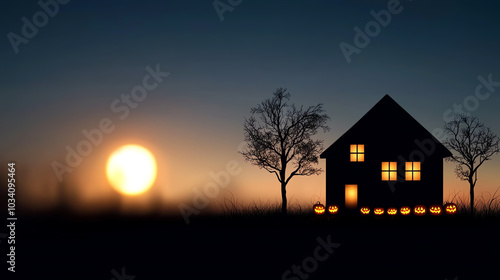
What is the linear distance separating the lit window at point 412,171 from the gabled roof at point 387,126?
1301mm

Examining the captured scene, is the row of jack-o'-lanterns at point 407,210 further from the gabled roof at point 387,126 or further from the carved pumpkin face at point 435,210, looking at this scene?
the gabled roof at point 387,126

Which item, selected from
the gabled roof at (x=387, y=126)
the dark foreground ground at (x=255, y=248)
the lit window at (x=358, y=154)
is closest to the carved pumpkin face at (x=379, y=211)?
the dark foreground ground at (x=255, y=248)

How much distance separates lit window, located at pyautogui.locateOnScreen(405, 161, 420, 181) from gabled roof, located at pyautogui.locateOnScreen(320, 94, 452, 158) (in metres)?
1.30

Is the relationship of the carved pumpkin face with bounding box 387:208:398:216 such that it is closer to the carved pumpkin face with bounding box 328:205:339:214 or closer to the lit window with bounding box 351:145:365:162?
the carved pumpkin face with bounding box 328:205:339:214

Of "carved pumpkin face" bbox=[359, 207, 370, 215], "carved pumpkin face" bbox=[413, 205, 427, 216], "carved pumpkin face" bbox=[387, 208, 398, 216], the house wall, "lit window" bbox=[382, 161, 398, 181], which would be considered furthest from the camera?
"lit window" bbox=[382, 161, 398, 181]

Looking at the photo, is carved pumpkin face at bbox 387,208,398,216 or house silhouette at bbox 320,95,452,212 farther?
house silhouette at bbox 320,95,452,212

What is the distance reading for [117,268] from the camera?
1326 centimetres

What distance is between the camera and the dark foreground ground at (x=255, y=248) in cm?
1277

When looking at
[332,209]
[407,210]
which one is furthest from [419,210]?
[332,209]

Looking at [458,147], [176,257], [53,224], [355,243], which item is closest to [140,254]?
A: [176,257]

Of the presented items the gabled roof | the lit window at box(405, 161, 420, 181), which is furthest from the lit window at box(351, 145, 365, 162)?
the lit window at box(405, 161, 420, 181)

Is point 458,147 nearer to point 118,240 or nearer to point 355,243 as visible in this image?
point 355,243

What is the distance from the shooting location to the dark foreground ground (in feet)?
41.9

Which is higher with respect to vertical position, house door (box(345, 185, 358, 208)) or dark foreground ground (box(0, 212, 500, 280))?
house door (box(345, 185, 358, 208))
